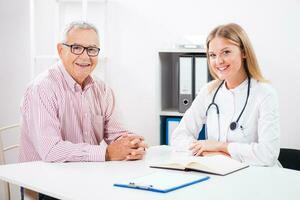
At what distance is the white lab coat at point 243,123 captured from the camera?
2029 mm

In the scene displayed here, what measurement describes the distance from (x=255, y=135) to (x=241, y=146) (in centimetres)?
17

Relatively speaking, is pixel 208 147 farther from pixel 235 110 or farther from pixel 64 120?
pixel 64 120

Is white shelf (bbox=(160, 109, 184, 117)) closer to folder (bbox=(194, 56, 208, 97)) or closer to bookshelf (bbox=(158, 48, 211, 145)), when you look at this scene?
bookshelf (bbox=(158, 48, 211, 145))

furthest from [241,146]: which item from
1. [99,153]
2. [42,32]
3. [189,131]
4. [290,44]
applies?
[42,32]

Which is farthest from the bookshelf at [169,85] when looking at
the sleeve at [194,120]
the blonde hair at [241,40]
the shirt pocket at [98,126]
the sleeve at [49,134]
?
the sleeve at [49,134]

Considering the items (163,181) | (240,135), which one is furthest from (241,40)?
(163,181)

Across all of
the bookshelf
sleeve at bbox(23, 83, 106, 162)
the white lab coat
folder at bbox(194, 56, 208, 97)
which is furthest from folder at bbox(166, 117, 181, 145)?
sleeve at bbox(23, 83, 106, 162)

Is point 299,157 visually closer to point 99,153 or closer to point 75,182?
point 99,153

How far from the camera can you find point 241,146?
204 centimetres

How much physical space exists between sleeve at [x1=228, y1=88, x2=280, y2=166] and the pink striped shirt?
0.60 metres

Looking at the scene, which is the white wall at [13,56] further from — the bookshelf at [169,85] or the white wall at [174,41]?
the bookshelf at [169,85]

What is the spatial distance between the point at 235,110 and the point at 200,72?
772 mm

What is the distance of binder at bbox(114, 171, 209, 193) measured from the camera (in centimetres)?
149

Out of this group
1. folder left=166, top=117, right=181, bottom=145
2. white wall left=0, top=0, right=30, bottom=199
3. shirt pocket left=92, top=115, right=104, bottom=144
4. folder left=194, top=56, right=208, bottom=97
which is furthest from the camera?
white wall left=0, top=0, right=30, bottom=199
